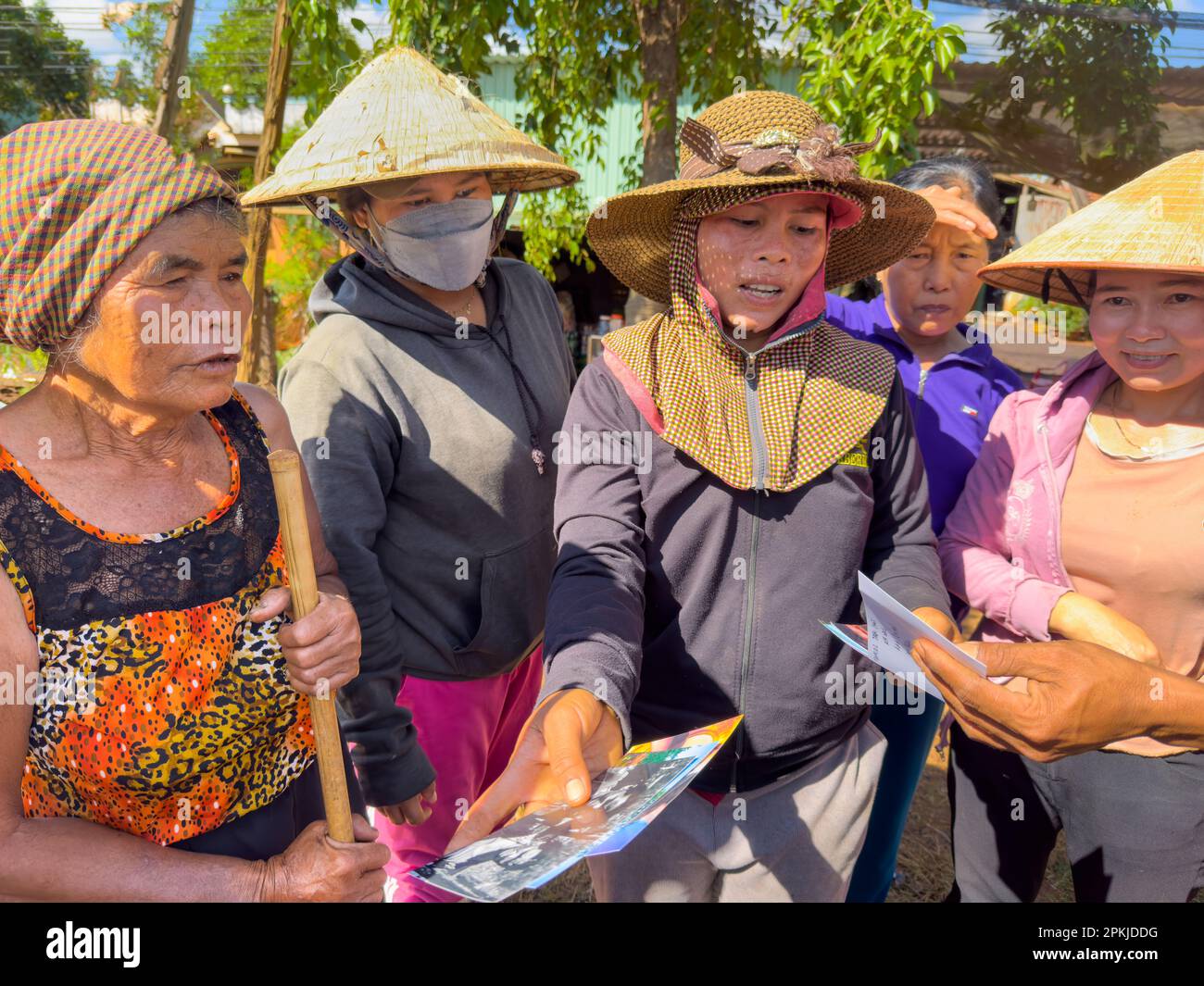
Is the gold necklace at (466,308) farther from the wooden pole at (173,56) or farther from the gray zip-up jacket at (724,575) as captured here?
the wooden pole at (173,56)

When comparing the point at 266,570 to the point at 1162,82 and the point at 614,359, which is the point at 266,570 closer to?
the point at 614,359

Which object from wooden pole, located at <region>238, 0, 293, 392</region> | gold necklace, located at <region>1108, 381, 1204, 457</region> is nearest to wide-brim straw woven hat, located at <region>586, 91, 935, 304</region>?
gold necklace, located at <region>1108, 381, 1204, 457</region>

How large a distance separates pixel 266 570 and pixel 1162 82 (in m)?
5.26

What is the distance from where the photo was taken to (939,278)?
8.20 ft

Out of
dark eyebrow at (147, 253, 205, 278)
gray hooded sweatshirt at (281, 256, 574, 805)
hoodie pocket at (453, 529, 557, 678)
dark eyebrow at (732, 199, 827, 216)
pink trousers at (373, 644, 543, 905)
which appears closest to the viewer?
dark eyebrow at (147, 253, 205, 278)

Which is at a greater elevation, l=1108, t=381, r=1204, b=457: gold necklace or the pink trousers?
l=1108, t=381, r=1204, b=457: gold necklace

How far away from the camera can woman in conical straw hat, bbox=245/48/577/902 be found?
219 cm

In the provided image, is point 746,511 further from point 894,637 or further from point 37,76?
point 37,76

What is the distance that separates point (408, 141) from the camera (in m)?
2.29

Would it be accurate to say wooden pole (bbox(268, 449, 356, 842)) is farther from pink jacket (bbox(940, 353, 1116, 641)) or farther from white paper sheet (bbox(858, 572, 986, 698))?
pink jacket (bbox(940, 353, 1116, 641))

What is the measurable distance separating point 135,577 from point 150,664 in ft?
0.48

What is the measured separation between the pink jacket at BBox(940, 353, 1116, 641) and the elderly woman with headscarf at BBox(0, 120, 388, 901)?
1346mm

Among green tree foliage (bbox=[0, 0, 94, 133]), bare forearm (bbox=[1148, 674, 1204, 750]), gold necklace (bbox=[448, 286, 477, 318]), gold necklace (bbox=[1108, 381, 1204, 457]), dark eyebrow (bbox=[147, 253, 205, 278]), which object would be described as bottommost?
bare forearm (bbox=[1148, 674, 1204, 750])
